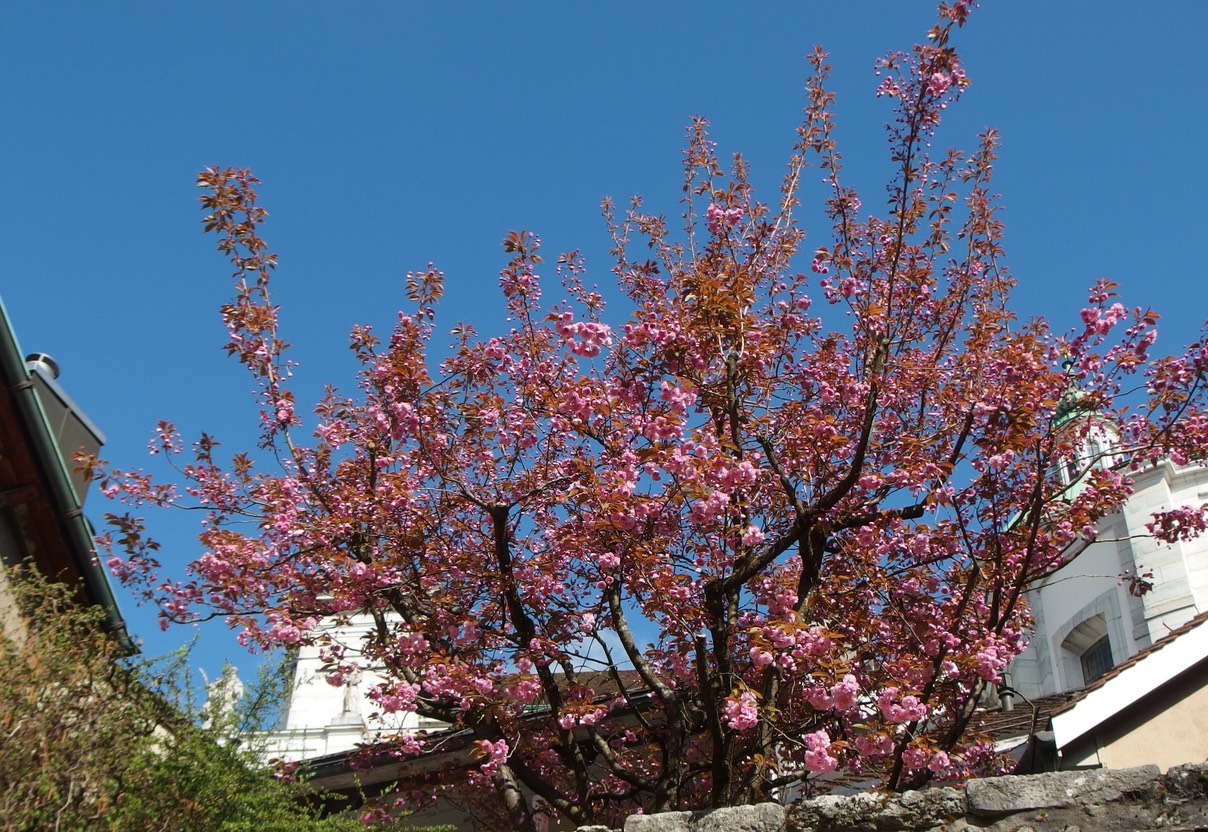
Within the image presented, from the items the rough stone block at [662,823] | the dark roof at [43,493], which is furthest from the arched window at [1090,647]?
the rough stone block at [662,823]

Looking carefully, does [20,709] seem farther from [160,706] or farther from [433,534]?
[433,534]

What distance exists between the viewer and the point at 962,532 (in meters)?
9.80

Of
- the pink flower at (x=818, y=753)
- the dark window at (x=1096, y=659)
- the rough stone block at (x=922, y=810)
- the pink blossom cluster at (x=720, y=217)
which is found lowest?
the rough stone block at (x=922, y=810)

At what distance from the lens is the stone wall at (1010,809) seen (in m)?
5.29

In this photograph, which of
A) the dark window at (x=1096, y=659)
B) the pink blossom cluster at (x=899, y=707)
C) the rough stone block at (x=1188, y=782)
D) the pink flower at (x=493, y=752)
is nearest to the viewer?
the rough stone block at (x=1188, y=782)

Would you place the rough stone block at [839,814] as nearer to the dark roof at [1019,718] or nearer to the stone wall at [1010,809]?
the stone wall at [1010,809]

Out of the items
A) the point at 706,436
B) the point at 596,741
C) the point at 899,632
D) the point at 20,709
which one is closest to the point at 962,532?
the point at 899,632

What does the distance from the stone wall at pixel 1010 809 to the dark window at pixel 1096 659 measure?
73.5 ft

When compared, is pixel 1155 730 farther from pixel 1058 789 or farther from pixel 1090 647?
pixel 1090 647

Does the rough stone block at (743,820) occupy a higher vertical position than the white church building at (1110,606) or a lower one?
lower

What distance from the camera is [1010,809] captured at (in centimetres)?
556

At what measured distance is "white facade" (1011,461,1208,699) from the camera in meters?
23.8

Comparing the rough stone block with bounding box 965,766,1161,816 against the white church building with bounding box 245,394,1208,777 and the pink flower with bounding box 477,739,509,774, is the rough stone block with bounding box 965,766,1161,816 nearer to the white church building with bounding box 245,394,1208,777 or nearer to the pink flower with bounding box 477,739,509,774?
the pink flower with bounding box 477,739,509,774

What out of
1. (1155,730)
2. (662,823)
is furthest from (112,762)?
(1155,730)
